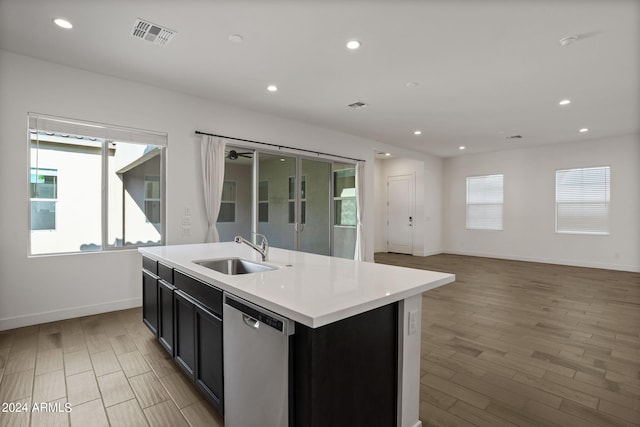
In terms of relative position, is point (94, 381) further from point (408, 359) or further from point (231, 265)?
point (408, 359)

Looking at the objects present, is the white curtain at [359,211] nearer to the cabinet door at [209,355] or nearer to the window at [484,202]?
the window at [484,202]

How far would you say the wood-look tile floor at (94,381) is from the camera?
190cm

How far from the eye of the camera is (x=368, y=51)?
3.12 metres

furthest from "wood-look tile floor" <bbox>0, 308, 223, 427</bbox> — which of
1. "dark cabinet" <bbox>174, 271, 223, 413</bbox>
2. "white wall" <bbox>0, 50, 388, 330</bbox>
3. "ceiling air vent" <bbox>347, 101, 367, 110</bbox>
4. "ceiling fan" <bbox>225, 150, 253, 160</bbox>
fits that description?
"ceiling air vent" <bbox>347, 101, 367, 110</bbox>

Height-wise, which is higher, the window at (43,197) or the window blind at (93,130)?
the window blind at (93,130)

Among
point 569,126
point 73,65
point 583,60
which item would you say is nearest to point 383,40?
point 583,60

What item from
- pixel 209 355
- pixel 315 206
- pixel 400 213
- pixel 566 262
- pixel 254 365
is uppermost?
pixel 315 206

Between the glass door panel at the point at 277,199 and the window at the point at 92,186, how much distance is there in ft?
5.04

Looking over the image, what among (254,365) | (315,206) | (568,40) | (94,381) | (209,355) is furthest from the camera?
(315,206)

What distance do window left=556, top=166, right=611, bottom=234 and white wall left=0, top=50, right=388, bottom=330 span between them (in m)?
7.13

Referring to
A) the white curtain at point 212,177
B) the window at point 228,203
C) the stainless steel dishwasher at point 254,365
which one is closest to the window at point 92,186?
the white curtain at point 212,177

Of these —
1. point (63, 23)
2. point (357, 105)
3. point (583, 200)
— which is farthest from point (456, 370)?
point (583, 200)

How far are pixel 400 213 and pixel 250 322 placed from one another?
324 inches

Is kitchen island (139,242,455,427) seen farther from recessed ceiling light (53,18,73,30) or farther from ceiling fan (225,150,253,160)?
ceiling fan (225,150,253,160)
